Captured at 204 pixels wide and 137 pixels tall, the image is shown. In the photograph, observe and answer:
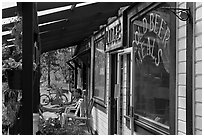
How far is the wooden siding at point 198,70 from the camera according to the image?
262 cm

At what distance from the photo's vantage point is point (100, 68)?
818cm

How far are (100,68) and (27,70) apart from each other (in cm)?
572

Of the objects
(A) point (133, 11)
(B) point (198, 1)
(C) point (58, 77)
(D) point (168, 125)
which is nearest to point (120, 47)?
(A) point (133, 11)

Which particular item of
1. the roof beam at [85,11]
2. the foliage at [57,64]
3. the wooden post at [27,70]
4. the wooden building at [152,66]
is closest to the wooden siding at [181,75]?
the wooden building at [152,66]

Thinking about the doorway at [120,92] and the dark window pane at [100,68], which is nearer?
the doorway at [120,92]

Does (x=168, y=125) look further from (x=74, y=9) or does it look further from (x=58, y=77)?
(x=58, y=77)

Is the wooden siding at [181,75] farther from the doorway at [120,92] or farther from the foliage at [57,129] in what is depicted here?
the foliage at [57,129]

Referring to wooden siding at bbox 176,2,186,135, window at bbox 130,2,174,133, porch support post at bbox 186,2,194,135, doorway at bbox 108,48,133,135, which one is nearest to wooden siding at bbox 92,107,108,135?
doorway at bbox 108,48,133,135

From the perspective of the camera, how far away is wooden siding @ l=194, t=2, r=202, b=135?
262cm

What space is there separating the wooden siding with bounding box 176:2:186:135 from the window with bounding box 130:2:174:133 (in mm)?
257

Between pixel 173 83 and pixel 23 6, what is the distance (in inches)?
59.5

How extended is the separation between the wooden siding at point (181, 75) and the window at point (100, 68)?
4.48 m

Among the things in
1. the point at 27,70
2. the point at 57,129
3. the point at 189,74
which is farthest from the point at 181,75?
the point at 57,129

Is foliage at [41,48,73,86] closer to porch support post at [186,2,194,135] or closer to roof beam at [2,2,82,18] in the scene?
roof beam at [2,2,82,18]
